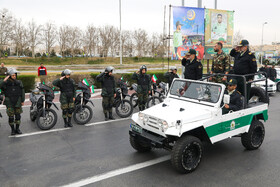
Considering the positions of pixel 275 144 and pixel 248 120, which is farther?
pixel 275 144

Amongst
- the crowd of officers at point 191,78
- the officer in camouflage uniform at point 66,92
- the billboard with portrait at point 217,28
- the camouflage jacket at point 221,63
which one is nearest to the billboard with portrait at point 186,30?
the billboard with portrait at point 217,28

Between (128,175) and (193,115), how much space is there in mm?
1642

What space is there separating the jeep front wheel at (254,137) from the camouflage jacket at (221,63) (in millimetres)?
1934

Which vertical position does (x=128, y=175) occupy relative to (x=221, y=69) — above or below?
below

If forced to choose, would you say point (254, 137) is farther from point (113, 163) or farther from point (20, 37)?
point (20, 37)

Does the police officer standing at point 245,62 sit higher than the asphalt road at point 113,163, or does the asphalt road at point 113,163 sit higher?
the police officer standing at point 245,62

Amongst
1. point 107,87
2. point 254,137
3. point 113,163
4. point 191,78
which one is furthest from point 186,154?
point 107,87

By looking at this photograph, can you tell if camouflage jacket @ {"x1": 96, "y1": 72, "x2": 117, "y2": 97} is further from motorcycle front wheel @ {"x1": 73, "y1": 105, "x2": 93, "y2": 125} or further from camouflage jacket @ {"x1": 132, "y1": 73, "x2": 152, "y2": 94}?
camouflage jacket @ {"x1": 132, "y1": 73, "x2": 152, "y2": 94}

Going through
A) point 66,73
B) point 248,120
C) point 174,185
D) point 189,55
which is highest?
point 189,55

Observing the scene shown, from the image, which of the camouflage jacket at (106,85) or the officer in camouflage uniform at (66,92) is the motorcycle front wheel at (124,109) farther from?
the officer in camouflage uniform at (66,92)

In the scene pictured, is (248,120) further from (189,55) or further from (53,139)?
(53,139)

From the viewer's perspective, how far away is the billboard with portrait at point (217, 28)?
17.9 metres

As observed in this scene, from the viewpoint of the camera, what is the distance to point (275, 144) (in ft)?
20.6

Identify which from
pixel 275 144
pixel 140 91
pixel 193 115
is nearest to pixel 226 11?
pixel 140 91
